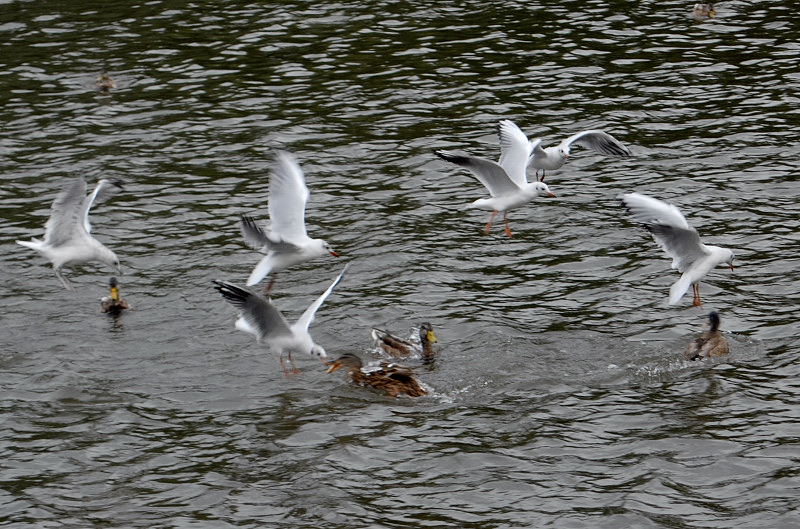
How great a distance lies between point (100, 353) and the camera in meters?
14.0

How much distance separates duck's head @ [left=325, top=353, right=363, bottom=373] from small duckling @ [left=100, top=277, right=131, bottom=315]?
3.05m

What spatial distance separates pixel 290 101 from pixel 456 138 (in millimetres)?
3531

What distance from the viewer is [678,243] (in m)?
14.6

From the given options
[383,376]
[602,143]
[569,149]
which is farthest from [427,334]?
[602,143]

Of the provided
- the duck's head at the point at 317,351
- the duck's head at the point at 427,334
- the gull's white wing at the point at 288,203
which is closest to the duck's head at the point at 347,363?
the duck's head at the point at 317,351

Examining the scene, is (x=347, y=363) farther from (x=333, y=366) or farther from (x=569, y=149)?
(x=569, y=149)

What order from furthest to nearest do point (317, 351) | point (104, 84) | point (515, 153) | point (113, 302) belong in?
point (104, 84)
point (515, 153)
point (113, 302)
point (317, 351)

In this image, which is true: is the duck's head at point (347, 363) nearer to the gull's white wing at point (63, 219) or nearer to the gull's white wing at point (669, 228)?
the gull's white wing at point (669, 228)

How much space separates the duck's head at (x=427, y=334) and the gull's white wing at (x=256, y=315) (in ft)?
4.85

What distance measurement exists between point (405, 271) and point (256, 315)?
116 inches

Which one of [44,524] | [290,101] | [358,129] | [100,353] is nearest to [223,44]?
[290,101]

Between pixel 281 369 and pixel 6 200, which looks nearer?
pixel 281 369

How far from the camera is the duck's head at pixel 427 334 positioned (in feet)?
44.8

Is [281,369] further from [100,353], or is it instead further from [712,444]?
[712,444]
